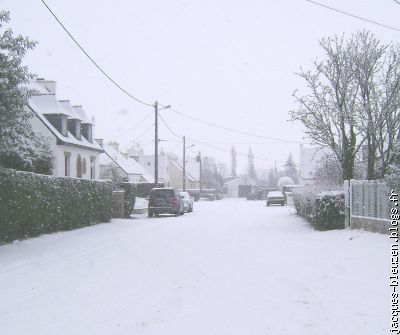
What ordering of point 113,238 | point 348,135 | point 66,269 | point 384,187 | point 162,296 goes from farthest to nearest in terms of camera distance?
point 348,135 → point 113,238 → point 384,187 → point 66,269 → point 162,296

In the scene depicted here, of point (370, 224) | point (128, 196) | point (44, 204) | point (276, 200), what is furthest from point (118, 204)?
point (276, 200)

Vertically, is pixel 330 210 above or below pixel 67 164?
below

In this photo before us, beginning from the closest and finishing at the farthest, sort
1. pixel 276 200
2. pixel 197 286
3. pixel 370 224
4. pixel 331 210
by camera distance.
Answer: pixel 197 286 → pixel 370 224 → pixel 331 210 → pixel 276 200

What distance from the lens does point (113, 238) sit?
1686 cm

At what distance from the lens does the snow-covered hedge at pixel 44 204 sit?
46.6 ft

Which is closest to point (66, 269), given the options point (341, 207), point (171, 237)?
point (171, 237)

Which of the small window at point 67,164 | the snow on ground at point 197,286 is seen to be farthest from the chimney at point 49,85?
the snow on ground at point 197,286

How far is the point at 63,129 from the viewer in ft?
118

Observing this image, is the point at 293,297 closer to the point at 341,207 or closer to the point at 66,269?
the point at 66,269

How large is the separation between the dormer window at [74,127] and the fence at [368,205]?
25.8m

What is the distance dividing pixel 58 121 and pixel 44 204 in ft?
67.3

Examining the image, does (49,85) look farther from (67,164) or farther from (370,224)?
(370,224)

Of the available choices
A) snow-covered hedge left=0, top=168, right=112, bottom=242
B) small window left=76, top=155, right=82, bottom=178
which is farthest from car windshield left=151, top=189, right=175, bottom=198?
small window left=76, top=155, right=82, bottom=178

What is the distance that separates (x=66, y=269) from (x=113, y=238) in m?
6.27
